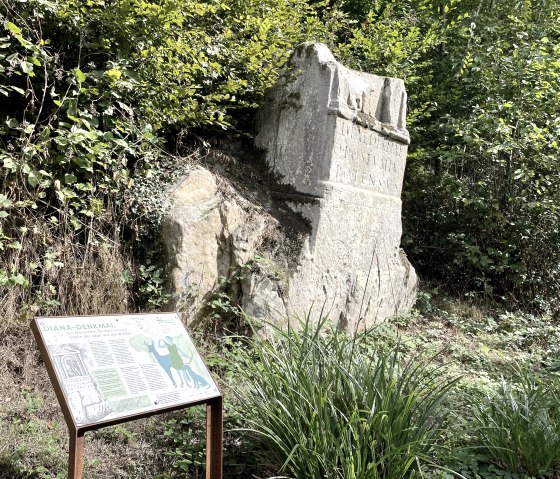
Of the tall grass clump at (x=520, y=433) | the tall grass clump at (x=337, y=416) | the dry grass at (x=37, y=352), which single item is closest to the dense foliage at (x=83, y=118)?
the dry grass at (x=37, y=352)

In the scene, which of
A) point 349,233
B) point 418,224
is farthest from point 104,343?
point 418,224

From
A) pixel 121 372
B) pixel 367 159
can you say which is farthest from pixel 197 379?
pixel 367 159

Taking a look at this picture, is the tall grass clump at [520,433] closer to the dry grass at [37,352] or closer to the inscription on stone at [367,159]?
the dry grass at [37,352]

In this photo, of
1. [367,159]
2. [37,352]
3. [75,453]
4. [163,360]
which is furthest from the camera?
[367,159]

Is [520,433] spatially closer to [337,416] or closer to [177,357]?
[337,416]

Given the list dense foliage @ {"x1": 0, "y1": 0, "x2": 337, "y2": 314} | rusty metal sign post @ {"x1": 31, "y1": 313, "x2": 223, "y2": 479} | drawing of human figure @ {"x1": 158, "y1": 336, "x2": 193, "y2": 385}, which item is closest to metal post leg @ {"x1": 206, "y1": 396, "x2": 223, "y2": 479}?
rusty metal sign post @ {"x1": 31, "y1": 313, "x2": 223, "y2": 479}

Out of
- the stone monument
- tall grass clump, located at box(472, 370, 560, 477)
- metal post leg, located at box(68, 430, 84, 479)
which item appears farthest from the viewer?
the stone monument

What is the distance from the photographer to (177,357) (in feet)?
7.70

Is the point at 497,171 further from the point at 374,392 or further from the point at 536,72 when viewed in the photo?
the point at 374,392

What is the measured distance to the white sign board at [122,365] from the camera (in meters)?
1.93

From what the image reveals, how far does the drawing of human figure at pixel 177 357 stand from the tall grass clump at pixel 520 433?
4.45 feet

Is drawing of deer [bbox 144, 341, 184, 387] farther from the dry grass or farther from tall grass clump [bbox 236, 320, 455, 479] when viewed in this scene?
the dry grass

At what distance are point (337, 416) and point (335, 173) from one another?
2.69 meters

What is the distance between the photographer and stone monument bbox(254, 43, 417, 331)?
4.64 metres
